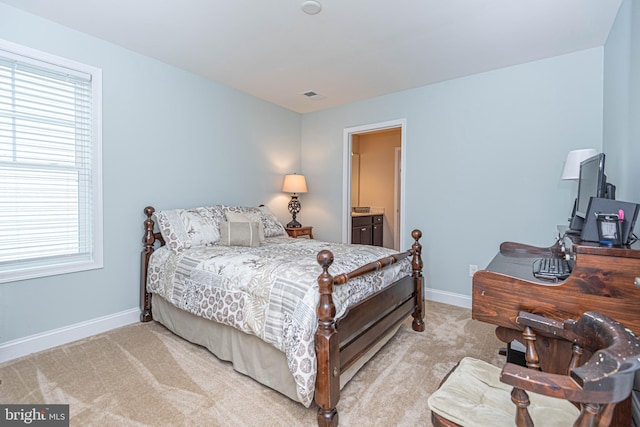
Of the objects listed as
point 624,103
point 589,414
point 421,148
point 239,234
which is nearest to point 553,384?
point 589,414

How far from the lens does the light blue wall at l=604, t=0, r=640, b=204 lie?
1.78m

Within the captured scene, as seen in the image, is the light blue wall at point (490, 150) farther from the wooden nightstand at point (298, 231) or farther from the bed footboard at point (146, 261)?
the bed footboard at point (146, 261)

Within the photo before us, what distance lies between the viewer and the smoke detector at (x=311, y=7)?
2.05m

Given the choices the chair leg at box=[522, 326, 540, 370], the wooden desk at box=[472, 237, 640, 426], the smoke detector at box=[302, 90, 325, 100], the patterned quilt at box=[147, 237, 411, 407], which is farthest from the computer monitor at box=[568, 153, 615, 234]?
the smoke detector at box=[302, 90, 325, 100]

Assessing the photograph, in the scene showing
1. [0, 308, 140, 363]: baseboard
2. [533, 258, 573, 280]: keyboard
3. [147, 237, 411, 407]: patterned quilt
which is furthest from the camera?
[0, 308, 140, 363]: baseboard

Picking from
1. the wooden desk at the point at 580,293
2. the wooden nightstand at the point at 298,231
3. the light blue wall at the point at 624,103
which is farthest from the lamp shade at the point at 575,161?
the wooden nightstand at the point at 298,231

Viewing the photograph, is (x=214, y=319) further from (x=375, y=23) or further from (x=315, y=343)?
(x=375, y=23)

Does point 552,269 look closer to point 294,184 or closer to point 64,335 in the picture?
point 294,184

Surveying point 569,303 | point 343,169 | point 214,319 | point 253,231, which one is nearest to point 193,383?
point 214,319

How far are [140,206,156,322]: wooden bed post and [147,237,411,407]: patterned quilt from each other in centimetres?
11

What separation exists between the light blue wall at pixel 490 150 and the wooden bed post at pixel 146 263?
2765 mm

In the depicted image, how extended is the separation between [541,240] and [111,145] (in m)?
4.03

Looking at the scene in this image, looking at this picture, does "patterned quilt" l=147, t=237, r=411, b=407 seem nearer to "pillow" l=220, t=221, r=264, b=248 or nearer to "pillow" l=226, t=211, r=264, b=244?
"pillow" l=220, t=221, r=264, b=248

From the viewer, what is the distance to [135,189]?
284cm
